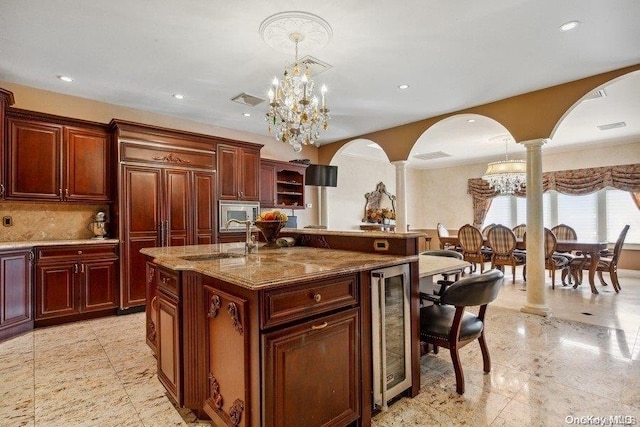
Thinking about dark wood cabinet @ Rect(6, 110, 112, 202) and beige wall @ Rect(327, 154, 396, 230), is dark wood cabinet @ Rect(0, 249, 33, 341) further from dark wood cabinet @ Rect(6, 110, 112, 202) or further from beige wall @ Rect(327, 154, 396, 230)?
beige wall @ Rect(327, 154, 396, 230)

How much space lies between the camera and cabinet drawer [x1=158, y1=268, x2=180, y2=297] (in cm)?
183

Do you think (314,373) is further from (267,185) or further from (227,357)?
(267,185)

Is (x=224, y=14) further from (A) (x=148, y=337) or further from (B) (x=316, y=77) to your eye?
(A) (x=148, y=337)

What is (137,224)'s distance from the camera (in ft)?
12.9

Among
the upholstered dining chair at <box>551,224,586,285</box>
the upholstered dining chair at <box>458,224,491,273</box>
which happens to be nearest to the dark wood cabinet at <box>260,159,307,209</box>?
the upholstered dining chair at <box>458,224,491,273</box>

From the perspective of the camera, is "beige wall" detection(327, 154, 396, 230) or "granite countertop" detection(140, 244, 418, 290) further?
"beige wall" detection(327, 154, 396, 230)

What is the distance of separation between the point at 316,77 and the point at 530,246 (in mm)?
3311

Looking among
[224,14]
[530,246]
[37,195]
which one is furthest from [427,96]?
[37,195]

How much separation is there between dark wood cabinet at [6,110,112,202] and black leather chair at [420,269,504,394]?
159 inches

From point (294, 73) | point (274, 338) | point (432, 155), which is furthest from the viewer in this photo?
point (432, 155)

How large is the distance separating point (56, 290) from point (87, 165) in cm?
149

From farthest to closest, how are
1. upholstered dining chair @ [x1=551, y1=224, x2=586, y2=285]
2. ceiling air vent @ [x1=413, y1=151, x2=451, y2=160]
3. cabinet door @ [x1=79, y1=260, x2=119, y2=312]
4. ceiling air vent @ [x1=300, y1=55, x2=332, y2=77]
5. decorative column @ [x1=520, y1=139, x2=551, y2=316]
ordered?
ceiling air vent @ [x1=413, y1=151, x2=451, y2=160]
upholstered dining chair @ [x1=551, y1=224, x2=586, y2=285]
decorative column @ [x1=520, y1=139, x2=551, y2=316]
cabinet door @ [x1=79, y1=260, x2=119, y2=312]
ceiling air vent @ [x1=300, y1=55, x2=332, y2=77]

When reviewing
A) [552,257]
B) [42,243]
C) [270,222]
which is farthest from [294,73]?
[552,257]

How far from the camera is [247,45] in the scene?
2.91 metres
